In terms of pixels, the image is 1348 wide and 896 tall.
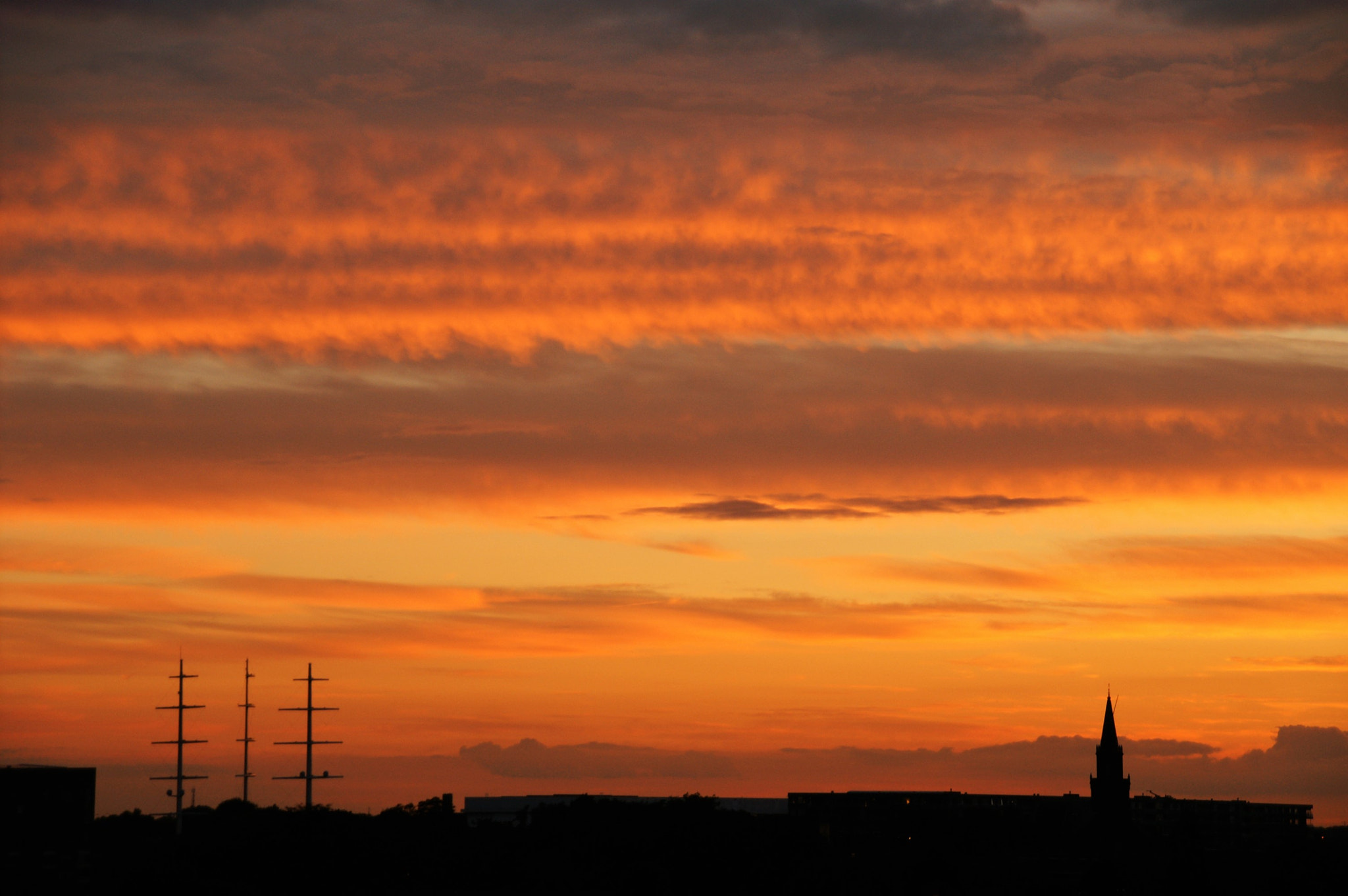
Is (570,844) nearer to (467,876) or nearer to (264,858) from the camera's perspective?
(467,876)

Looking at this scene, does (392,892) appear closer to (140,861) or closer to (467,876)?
(467,876)

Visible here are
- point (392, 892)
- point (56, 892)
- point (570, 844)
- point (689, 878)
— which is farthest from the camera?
point (570, 844)

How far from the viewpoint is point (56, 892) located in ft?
437

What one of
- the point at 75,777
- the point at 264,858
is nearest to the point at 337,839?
the point at 264,858

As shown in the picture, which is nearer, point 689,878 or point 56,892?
point 56,892

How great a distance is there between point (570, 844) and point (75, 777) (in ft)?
243

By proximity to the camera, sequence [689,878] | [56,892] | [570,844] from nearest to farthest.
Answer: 1. [56,892]
2. [689,878]
3. [570,844]

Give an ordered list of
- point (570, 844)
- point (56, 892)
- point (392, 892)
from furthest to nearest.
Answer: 1. point (570, 844)
2. point (392, 892)
3. point (56, 892)

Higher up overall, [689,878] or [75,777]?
[75,777]

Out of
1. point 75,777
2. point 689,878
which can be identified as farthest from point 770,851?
point 75,777

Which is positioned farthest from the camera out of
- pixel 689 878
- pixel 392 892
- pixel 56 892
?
pixel 689 878

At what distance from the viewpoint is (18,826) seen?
440ft

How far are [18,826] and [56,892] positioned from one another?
6288 mm

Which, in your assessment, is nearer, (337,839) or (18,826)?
(18,826)
